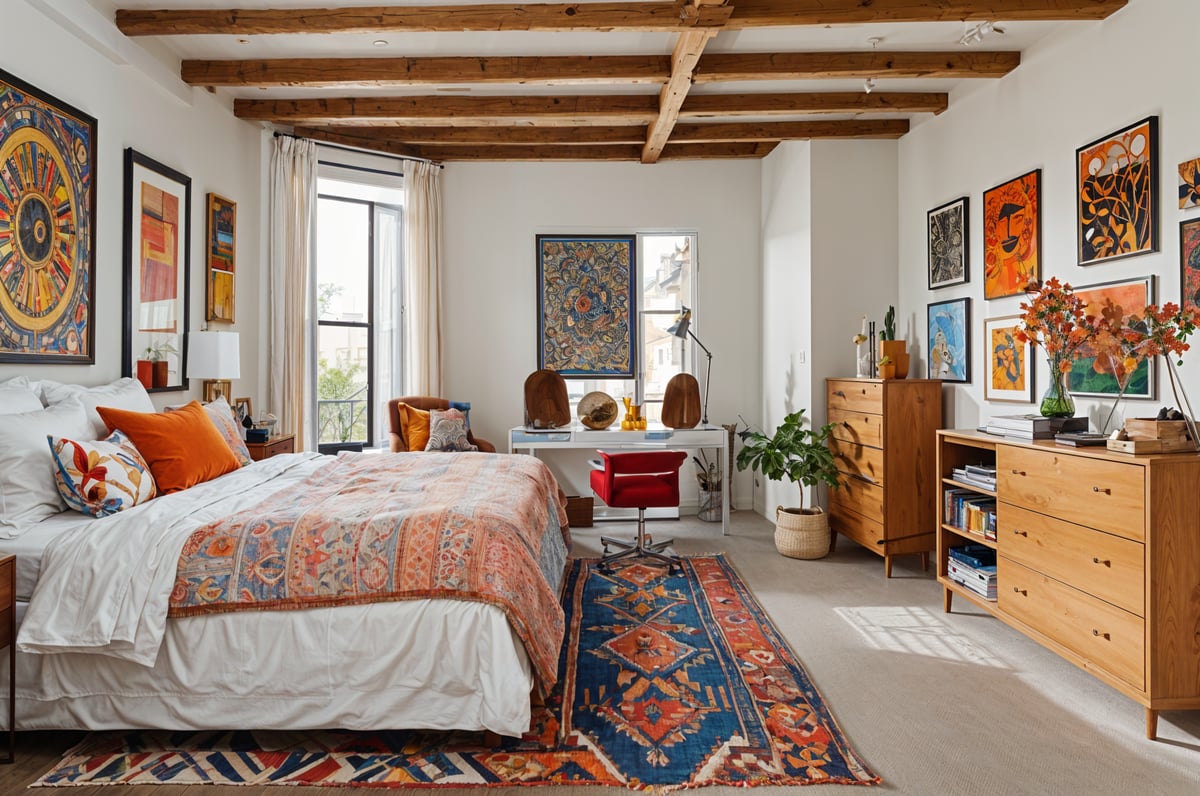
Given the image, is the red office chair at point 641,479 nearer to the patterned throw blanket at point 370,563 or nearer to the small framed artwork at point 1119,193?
the patterned throw blanket at point 370,563

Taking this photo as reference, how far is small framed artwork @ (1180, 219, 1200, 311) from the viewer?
2.74 metres

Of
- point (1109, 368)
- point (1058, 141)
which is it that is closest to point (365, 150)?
point (1058, 141)

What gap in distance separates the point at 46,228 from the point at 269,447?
5.17 ft

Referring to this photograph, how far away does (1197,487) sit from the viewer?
7.70ft

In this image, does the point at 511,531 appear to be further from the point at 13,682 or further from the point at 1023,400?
the point at 1023,400

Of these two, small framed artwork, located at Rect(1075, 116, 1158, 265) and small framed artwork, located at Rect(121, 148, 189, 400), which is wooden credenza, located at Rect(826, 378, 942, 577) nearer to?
small framed artwork, located at Rect(1075, 116, 1158, 265)

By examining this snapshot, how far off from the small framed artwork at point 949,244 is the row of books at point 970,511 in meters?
1.42

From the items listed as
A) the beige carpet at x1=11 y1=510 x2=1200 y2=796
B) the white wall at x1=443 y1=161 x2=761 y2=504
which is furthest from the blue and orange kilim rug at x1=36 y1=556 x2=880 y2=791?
the white wall at x1=443 y1=161 x2=761 y2=504

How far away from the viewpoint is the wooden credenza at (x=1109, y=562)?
234 cm

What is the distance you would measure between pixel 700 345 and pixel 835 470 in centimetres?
168

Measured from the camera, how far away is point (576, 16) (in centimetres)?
336

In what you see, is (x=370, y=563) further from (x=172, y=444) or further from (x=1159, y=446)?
(x=1159, y=446)

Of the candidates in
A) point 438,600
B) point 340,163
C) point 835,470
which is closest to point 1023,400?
point 835,470

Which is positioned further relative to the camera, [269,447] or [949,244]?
[949,244]
